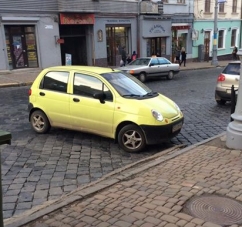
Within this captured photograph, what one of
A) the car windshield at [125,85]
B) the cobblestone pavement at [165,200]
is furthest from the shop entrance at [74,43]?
the cobblestone pavement at [165,200]

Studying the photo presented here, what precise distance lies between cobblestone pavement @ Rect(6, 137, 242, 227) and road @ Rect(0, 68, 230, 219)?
2.14 feet

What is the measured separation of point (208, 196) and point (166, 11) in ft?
86.4

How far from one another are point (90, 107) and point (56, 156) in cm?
126

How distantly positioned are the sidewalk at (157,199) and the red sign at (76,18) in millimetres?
17328

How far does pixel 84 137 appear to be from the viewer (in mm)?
7531

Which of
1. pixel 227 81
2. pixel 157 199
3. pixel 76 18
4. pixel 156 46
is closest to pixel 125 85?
pixel 157 199

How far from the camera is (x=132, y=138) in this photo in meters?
6.57

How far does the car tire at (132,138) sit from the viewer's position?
6532mm

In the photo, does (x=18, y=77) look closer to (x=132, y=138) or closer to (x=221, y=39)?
(x=132, y=138)

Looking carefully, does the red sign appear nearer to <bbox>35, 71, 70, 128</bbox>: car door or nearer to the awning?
the awning

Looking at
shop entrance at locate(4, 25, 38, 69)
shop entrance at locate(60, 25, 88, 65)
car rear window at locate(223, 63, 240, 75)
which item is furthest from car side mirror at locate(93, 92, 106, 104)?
shop entrance at locate(60, 25, 88, 65)

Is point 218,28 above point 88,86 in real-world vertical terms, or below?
above

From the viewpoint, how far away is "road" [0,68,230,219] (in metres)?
4.84

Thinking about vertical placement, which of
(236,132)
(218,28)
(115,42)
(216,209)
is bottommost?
(216,209)
